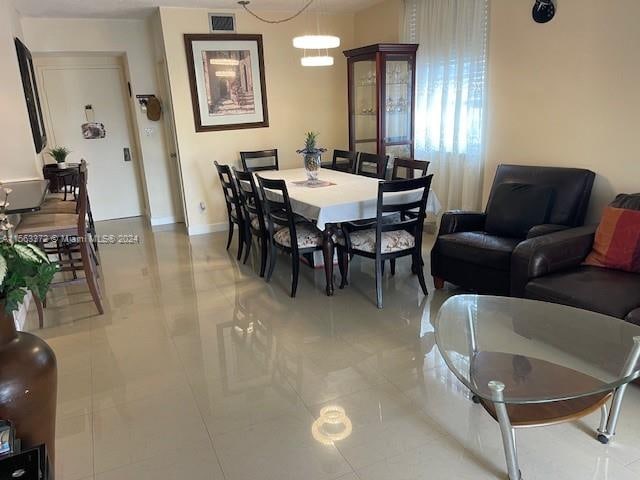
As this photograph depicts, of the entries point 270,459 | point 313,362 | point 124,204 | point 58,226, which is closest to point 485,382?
point 270,459

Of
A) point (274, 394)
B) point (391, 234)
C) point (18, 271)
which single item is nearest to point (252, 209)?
point (391, 234)

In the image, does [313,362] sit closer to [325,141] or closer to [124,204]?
[325,141]

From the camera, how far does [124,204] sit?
6.87 metres

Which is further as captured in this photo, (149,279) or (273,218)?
(149,279)

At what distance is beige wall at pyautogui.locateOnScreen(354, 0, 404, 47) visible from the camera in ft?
17.7

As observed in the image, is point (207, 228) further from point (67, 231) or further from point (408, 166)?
point (408, 166)

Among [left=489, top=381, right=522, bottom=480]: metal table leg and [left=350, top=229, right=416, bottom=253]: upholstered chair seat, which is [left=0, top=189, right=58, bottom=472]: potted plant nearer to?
[left=489, top=381, right=522, bottom=480]: metal table leg

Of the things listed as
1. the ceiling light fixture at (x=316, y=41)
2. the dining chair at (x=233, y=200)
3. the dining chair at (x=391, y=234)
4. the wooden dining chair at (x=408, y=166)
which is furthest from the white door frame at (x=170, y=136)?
the dining chair at (x=391, y=234)

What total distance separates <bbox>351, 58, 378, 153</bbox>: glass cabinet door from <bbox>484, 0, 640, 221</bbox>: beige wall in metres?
1.40

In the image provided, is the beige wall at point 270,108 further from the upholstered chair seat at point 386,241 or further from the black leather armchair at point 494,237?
the black leather armchair at point 494,237

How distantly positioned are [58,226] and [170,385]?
1.66 meters

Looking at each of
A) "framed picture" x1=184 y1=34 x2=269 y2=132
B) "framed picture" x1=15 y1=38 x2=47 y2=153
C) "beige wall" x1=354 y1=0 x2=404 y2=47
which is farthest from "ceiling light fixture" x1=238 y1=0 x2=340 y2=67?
"framed picture" x1=15 y1=38 x2=47 y2=153

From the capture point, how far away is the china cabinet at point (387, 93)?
5066 mm

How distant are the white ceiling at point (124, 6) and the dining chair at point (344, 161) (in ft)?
5.75
